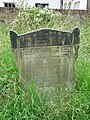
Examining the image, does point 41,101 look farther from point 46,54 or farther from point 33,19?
point 33,19

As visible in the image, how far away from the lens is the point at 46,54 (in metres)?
2.95

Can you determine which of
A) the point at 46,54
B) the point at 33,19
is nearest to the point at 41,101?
the point at 46,54

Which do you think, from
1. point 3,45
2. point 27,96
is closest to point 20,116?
point 27,96

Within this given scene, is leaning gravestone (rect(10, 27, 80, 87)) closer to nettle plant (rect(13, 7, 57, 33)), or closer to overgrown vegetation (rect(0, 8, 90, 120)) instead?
overgrown vegetation (rect(0, 8, 90, 120))

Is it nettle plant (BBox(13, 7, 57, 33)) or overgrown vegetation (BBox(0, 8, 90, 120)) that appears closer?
overgrown vegetation (BBox(0, 8, 90, 120))

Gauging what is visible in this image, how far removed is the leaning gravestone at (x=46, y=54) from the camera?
2840 mm

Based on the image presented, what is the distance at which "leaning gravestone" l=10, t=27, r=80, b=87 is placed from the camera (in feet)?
9.32

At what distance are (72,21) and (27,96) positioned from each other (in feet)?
11.9

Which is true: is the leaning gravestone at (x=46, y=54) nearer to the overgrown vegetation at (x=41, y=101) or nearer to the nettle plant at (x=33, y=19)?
the overgrown vegetation at (x=41, y=101)

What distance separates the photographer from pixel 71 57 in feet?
9.77

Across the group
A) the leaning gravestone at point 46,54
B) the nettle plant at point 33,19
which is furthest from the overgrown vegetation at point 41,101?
the nettle plant at point 33,19

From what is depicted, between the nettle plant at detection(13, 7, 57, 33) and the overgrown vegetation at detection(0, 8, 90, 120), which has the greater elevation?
the nettle plant at detection(13, 7, 57, 33)

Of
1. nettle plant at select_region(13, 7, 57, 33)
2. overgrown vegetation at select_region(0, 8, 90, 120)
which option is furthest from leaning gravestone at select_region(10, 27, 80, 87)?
nettle plant at select_region(13, 7, 57, 33)

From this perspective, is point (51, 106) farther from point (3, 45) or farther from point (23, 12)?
point (23, 12)
